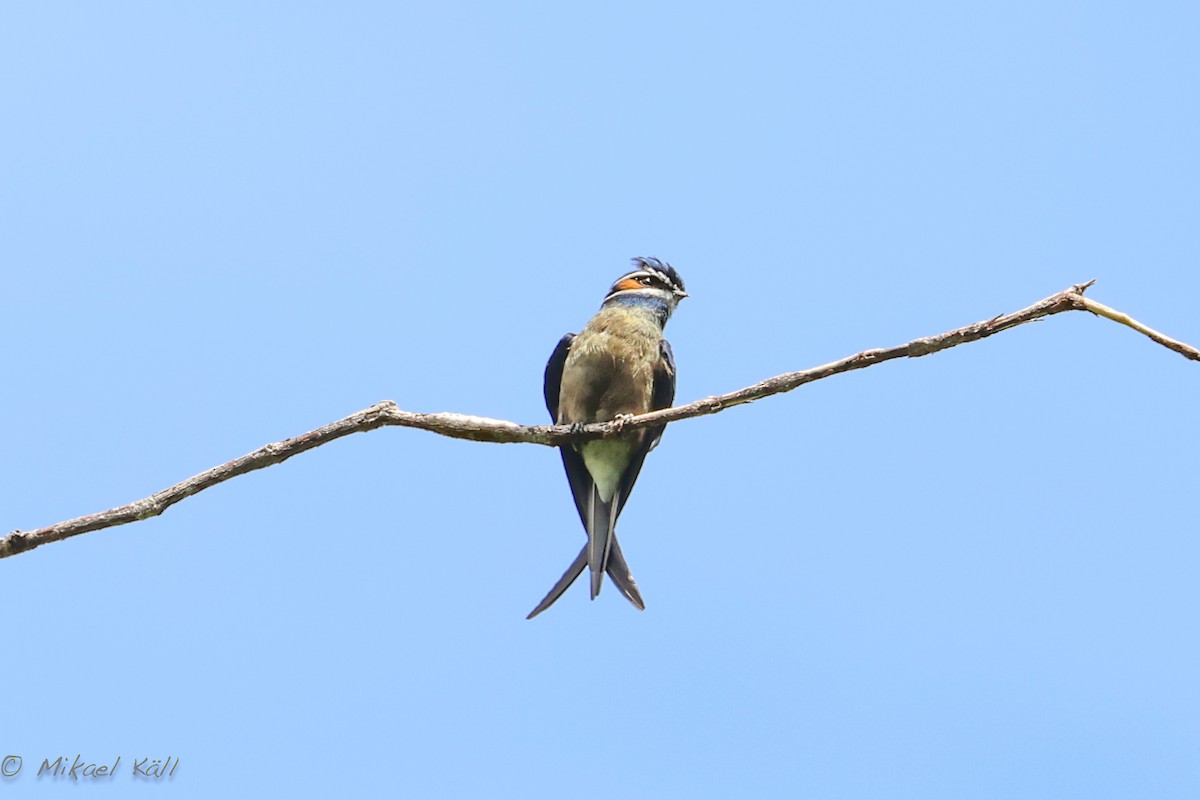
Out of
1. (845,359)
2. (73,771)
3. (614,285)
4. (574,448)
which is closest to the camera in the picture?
(845,359)

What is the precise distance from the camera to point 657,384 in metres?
6.30

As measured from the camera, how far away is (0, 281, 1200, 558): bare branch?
322 centimetres

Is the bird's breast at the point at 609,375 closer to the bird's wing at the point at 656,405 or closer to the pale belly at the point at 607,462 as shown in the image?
the bird's wing at the point at 656,405

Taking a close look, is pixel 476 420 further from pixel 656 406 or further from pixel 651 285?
pixel 651 285

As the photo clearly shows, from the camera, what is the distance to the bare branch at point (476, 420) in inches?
127

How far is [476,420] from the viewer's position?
395cm

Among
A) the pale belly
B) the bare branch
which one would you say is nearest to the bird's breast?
the pale belly

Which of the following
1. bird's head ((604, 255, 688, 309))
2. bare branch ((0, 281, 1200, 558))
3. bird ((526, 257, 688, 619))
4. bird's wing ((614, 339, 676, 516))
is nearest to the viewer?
bare branch ((0, 281, 1200, 558))

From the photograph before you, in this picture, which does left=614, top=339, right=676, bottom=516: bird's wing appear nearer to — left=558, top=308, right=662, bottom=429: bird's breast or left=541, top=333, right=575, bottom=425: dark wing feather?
left=558, top=308, right=662, bottom=429: bird's breast

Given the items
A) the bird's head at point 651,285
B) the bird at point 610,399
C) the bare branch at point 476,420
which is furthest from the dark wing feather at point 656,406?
the bare branch at point 476,420

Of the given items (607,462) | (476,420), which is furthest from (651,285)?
(476,420)

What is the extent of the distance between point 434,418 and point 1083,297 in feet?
6.98

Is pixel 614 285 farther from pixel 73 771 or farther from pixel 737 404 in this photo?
pixel 73 771

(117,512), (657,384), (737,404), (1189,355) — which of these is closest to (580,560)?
(657,384)
